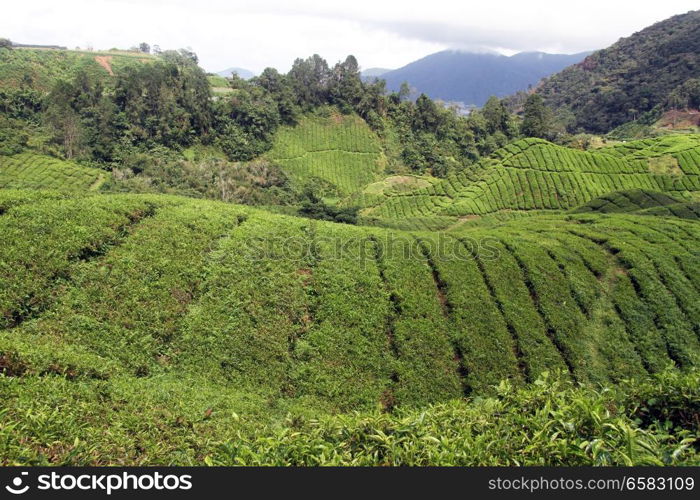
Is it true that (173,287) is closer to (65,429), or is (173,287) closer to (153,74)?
(65,429)

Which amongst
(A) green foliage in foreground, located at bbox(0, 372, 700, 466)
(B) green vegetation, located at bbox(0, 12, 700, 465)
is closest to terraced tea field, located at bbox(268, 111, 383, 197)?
(B) green vegetation, located at bbox(0, 12, 700, 465)

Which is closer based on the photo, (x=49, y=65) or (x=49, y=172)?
(x=49, y=172)

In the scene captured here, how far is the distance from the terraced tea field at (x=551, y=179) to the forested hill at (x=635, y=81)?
2373 inches

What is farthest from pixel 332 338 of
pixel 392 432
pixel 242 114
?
pixel 242 114

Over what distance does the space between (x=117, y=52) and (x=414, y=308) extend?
5424 inches

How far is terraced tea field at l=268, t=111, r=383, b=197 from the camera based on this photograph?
7212 cm

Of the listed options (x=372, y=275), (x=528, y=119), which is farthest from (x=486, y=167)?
(x=372, y=275)

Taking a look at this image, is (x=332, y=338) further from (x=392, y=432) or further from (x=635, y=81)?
(x=635, y=81)

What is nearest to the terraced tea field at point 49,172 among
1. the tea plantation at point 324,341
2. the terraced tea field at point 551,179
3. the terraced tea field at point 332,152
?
the terraced tea field at point 332,152

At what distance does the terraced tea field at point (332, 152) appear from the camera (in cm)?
7212

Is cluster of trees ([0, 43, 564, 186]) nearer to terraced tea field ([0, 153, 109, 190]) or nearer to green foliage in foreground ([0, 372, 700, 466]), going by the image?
terraced tea field ([0, 153, 109, 190])

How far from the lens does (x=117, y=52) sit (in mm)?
118812

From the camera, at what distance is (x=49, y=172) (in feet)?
180

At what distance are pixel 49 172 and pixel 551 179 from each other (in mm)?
66346
